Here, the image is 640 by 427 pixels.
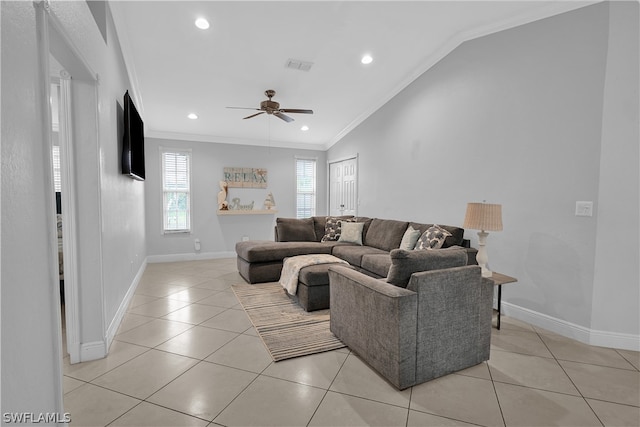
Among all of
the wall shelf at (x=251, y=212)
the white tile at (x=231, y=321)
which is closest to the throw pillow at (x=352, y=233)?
the wall shelf at (x=251, y=212)

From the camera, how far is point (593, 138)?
8.59 feet

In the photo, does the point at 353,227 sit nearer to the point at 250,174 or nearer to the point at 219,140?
the point at 250,174

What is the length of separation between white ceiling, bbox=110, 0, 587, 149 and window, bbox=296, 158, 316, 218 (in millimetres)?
1757

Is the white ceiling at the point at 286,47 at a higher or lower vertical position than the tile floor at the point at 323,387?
higher

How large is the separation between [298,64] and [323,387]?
145 inches

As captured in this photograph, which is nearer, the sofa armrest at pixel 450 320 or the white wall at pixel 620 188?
the sofa armrest at pixel 450 320

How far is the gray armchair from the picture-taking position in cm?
190

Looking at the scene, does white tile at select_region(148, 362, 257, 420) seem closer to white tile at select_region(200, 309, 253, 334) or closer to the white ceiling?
white tile at select_region(200, 309, 253, 334)

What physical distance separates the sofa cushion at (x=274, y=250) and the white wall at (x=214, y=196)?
1.79 metres

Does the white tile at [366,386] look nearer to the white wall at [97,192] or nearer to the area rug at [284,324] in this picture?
the area rug at [284,324]

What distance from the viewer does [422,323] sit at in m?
1.94

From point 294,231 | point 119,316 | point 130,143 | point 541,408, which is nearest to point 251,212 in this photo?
point 294,231

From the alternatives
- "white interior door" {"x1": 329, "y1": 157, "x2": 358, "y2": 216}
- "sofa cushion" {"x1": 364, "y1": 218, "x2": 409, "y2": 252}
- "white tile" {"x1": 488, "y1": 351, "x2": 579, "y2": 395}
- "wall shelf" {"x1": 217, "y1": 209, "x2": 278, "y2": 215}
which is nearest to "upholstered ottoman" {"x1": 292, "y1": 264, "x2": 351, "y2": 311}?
"sofa cushion" {"x1": 364, "y1": 218, "x2": 409, "y2": 252}

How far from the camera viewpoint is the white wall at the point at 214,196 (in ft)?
19.1
